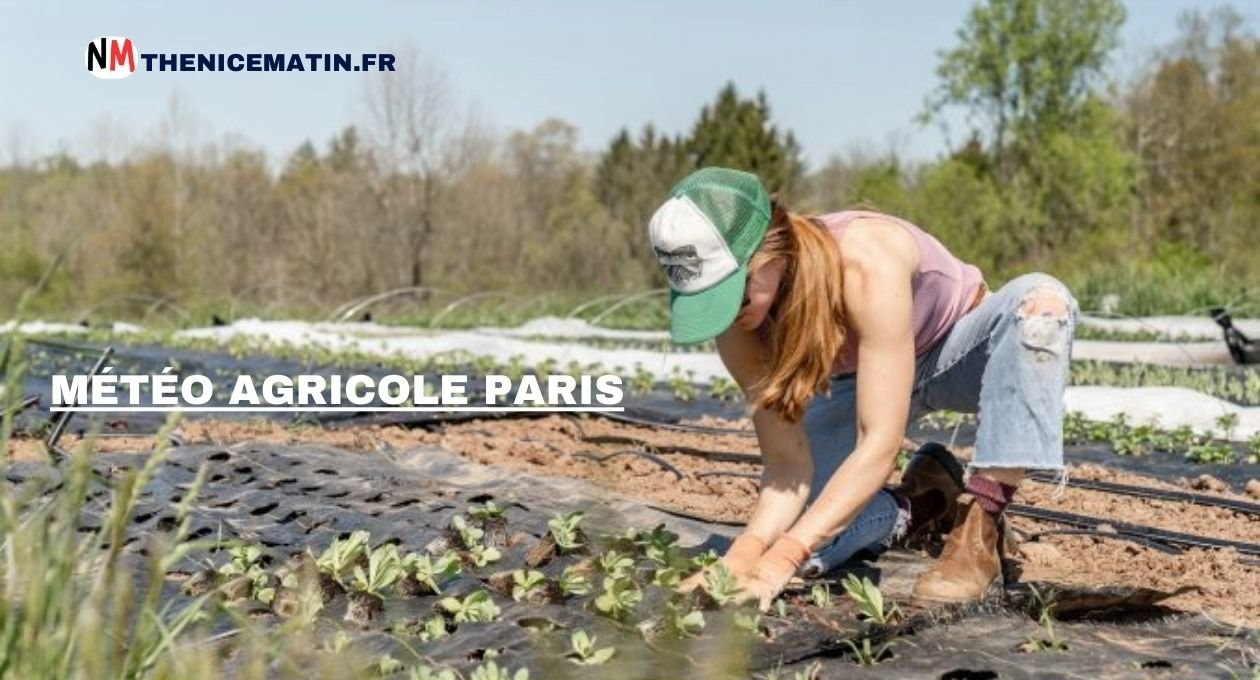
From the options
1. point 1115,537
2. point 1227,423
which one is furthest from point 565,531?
point 1227,423

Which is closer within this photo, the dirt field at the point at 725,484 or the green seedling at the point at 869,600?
the green seedling at the point at 869,600

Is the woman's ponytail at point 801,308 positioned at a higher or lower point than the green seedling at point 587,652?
higher

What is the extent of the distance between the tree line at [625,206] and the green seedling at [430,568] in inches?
605

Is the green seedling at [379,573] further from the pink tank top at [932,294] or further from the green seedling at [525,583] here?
the pink tank top at [932,294]

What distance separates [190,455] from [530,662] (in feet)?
8.47

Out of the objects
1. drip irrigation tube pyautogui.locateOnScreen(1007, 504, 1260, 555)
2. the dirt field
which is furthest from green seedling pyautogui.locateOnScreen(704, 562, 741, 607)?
drip irrigation tube pyautogui.locateOnScreen(1007, 504, 1260, 555)

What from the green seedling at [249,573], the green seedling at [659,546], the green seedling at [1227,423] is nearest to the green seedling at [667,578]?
the green seedling at [659,546]

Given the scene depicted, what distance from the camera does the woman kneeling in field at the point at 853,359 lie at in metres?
2.95

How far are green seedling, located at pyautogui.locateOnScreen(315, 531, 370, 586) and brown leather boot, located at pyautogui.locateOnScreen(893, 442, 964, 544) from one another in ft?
4.61

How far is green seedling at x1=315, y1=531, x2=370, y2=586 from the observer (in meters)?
3.19

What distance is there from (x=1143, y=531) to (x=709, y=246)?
207 centimetres

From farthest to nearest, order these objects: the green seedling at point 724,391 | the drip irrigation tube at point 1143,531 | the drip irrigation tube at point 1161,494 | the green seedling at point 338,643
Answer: the green seedling at point 724,391
the drip irrigation tube at point 1161,494
the drip irrigation tube at point 1143,531
the green seedling at point 338,643

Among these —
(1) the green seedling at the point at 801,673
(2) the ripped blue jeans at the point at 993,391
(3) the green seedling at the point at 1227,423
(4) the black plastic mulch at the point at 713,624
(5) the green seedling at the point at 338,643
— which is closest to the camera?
(5) the green seedling at the point at 338,643

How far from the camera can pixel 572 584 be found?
312cm
